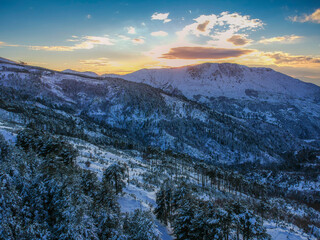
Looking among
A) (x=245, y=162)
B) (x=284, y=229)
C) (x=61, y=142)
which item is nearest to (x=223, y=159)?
(x=245, y=162)

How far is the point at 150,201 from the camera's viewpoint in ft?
141

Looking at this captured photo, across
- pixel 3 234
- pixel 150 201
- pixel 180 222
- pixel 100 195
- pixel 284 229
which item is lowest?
pixel 284 229

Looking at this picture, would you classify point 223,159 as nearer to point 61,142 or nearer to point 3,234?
point 61,142

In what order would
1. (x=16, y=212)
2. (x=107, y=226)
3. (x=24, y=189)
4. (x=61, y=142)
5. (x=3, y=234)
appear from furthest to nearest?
(x=61, y=142)
(x=24, y=189)
(x=107, y=226)
(x=16, y=212)
(x=3, y=234)

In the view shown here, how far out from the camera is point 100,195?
27469 millimetres

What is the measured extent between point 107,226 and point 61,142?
32331 millimetres

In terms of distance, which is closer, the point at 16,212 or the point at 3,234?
the point at 3,234

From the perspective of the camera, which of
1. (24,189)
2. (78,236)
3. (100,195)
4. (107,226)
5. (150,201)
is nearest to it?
(78,236)

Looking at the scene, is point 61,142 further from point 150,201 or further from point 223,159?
point 223,159

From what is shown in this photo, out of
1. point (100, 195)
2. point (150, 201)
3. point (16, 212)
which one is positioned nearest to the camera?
point (16, 212)

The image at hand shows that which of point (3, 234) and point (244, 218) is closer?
point (3, 234)

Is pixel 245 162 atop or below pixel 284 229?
below

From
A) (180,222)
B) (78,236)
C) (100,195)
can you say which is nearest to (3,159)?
(100,195)

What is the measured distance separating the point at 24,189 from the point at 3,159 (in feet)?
22.8
